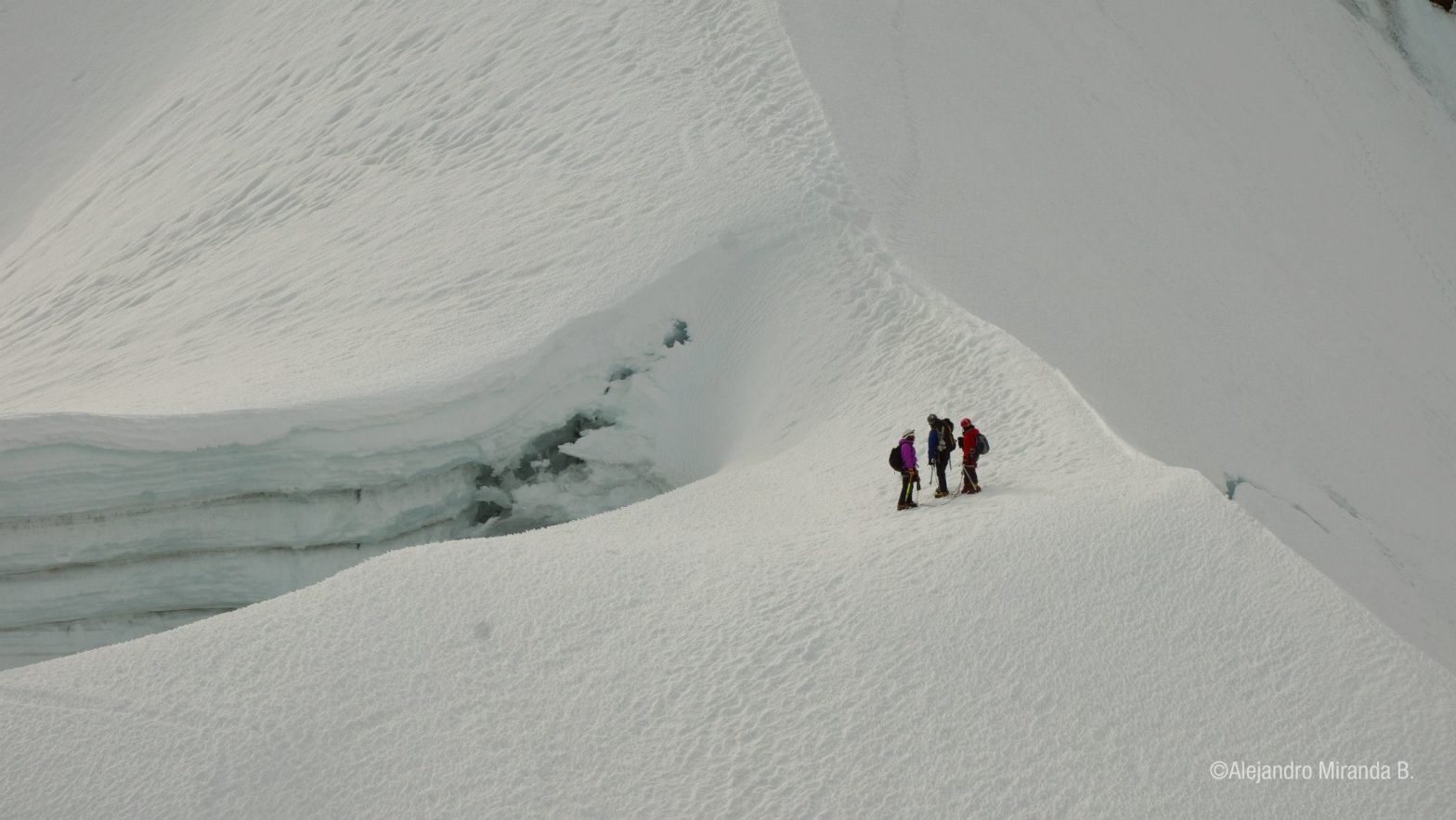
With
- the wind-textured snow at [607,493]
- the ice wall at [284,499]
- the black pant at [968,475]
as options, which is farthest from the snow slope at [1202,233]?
the ice wall at [284,499]

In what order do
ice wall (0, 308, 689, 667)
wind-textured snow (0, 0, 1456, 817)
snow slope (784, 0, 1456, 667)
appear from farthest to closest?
1. snow slope (784, 0, 1456, 667)
2. ice wall (0, 308, 689, 667)
3. wind-textured snow (0, 0, 1456, 817)

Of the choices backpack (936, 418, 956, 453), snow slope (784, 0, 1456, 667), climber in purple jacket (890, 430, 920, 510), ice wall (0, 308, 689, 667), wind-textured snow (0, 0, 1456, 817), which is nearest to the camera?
wind-textured snow (0, 0, 1456, 817)

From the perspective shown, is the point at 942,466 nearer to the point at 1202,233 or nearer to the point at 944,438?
the point at 944,438

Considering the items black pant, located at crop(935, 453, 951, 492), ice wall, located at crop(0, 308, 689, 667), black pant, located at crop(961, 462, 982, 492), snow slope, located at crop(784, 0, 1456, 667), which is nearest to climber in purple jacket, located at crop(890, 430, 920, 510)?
black pant, located at crop(935, 453, 951, 492)

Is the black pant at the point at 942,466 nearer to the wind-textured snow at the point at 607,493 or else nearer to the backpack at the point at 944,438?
the backpack at the point at 944,438

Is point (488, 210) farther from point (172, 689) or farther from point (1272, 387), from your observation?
point (1272, 387)

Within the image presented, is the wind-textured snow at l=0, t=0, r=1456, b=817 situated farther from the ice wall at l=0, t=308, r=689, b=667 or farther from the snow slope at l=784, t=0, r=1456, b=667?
the snow slope at l=784, t=0, r=1456, b=667

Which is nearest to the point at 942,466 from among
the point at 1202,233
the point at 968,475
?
the point at 968,475
